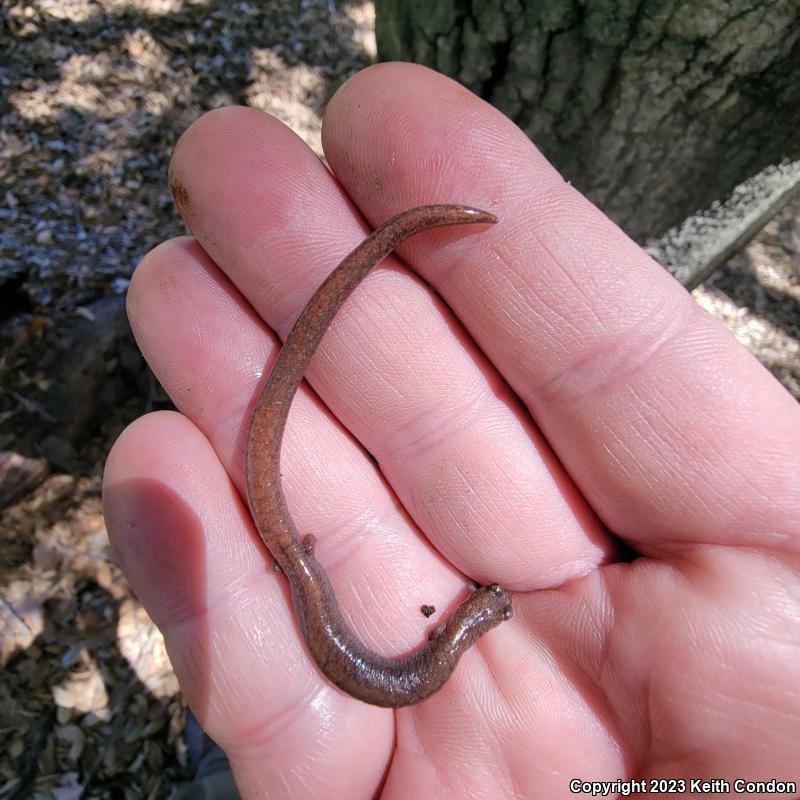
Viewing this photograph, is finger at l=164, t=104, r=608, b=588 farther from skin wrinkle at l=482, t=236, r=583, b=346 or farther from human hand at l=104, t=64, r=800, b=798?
skin wrinkle at l=482, t=236, r=583, b=346

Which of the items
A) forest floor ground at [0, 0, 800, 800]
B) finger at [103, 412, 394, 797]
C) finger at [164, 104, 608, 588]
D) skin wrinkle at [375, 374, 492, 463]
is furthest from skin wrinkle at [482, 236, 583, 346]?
forest floor ground at [0, 0, 800, 800]

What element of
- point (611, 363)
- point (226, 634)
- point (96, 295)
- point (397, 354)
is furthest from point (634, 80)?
point (96, 295)

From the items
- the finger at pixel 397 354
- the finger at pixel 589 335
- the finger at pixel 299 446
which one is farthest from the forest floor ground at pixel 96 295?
the finger at pixel 589 335

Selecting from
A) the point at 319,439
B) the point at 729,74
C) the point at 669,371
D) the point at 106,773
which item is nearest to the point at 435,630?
the point at 319,439

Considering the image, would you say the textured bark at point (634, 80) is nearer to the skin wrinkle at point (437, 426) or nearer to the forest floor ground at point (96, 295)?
the skin wrinkle at point (437, 426)

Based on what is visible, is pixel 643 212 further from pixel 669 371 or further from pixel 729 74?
pixel 669 371

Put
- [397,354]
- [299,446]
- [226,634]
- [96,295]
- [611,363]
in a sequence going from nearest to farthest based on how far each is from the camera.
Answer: [611,363] < [226,634] < [397,354] < [299,446] < [96,295]

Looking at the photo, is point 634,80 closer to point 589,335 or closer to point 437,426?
point 589,335
